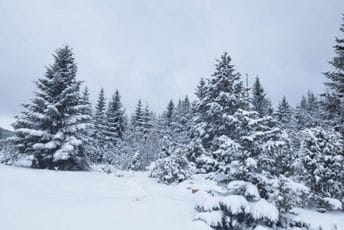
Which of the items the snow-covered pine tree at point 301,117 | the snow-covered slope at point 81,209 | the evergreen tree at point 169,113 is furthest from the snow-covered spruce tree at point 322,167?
the snow-covered pine tree at point 301,117

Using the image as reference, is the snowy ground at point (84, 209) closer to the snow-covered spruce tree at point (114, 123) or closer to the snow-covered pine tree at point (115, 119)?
the snow-covered spruce tree at point (114, 123)

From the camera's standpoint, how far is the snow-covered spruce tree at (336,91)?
16750 millimetres

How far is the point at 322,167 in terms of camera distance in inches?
455

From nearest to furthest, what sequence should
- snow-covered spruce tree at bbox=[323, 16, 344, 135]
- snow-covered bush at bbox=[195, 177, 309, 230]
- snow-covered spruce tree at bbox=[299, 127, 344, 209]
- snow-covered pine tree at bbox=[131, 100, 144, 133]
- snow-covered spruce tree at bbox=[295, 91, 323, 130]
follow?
snow-covered bush at bbox=[195, 177, 309, 230] → snow-covered spruce tree at bbox=[299, 127, 344, 209] → snow-covered spruce tree at bbox=[323, 16, 344, 135] → snow-covered pine tree at bbox=[131, 100, 144, 133] → snow-covered spruce tree at bbox=[295, 91, 323, 130]

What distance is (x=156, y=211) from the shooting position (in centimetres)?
784

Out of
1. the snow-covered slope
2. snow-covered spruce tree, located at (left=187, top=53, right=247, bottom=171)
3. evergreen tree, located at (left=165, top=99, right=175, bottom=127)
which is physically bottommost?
the snow-covered slope

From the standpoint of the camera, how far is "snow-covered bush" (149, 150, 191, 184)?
14.2 m

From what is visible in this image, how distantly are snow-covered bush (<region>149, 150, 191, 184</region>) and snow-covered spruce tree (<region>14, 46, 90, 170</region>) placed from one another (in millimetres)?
5157

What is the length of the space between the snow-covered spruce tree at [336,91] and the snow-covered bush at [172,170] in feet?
28.0

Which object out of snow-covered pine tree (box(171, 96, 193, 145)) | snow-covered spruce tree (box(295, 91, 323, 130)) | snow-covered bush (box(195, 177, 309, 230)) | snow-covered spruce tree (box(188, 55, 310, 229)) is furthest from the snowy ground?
snow-covered spruce tree (box(295, 91, 323, 130))

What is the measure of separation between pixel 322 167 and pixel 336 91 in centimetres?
738

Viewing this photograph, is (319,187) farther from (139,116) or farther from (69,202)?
(139,116)

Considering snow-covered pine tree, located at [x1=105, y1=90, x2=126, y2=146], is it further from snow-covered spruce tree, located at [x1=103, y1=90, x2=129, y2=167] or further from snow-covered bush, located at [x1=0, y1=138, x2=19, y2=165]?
snow-covered bush, located at [x1=0, y1=138, x2=19, y2=165]

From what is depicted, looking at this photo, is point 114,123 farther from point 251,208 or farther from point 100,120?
point 251,208
